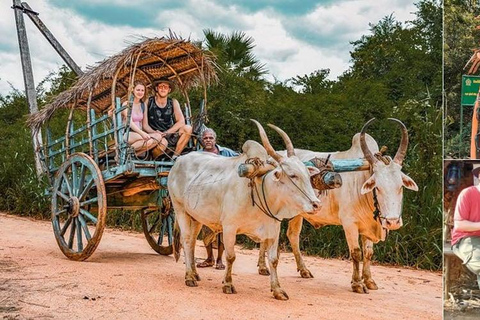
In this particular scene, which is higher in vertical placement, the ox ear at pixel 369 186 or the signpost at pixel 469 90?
the signpost at pixel 469 90

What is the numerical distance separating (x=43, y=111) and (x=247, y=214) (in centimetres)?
326

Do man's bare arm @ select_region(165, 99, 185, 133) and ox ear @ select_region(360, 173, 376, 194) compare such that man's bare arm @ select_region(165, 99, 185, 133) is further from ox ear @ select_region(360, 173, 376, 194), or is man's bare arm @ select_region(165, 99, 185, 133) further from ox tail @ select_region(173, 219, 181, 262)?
ox ear @ select_region(360, 173, 376, 194)

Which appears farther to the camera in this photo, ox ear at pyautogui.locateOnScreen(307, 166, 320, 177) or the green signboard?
ox ear at pyautogui.locateOnScreen(307, 166, 320, 177)

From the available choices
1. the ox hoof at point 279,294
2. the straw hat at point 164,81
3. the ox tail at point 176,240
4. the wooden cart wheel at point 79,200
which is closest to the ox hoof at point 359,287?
the ox hoof at point 279,294

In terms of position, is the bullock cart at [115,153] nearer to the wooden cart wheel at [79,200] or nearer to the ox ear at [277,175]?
the wooden cart wheel at [79,200]

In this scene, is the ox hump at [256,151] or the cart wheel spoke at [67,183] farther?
the cart wheel spoke at [67,183]

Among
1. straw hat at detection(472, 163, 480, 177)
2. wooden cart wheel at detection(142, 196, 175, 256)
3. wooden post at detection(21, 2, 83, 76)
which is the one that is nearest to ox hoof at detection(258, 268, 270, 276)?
wooden cart wheel at detection(142, 196, 175, 256)

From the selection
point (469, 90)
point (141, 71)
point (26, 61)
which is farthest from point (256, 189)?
point (26, 61)

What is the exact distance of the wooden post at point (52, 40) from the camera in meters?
10.1

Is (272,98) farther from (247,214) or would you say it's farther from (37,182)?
(247,214)

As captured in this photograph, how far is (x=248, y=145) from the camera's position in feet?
14.4

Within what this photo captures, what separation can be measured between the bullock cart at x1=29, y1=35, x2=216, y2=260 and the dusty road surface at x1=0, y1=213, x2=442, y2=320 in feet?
1.22

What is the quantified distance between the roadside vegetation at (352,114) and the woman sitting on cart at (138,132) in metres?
1.63

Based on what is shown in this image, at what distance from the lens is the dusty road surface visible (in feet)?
12.3
